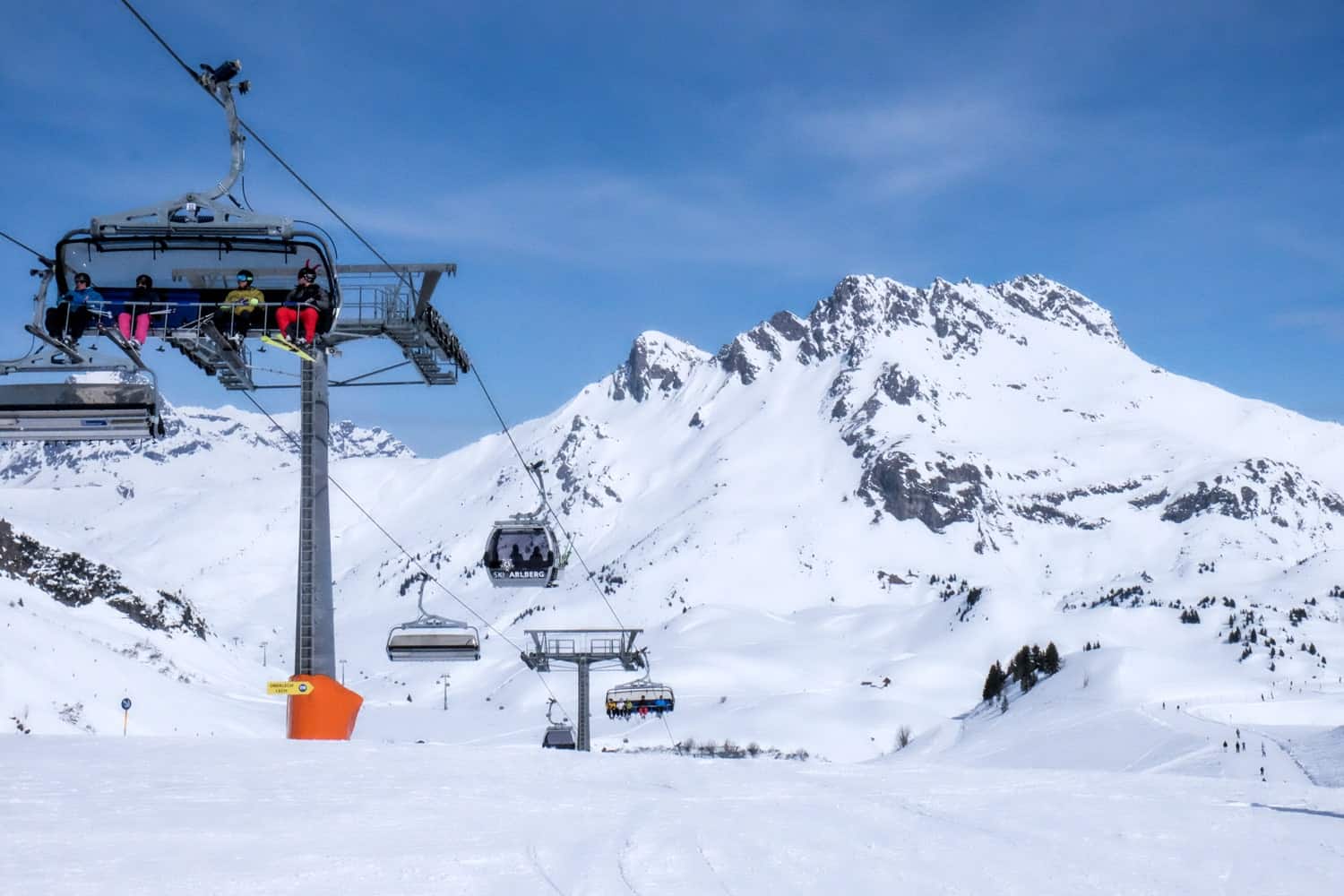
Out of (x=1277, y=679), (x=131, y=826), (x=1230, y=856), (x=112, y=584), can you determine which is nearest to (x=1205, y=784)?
(x=1230, y=856)

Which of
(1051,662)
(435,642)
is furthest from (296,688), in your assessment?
(1051,662)

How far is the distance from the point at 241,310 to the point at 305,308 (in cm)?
97

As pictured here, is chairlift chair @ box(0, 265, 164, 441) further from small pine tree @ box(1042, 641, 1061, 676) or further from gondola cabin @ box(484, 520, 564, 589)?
small pine tree @ box(1042, 641, 1061, 676)

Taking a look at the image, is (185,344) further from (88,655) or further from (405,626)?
(88,655)

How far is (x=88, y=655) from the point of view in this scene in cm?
6381

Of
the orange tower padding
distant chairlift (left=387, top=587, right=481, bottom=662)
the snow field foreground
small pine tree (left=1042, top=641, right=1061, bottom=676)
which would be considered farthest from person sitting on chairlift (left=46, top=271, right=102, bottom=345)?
small pine tree (left=1042, top=641, right=1061, bottom=676)

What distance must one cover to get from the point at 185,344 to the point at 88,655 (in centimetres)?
5204

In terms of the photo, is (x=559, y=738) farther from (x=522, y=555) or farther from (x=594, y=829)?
(x=594, y=829)

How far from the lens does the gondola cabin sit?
34344 millimetres

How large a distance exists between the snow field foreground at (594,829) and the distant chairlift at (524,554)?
11.1m

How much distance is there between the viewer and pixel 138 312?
18031 millimetres

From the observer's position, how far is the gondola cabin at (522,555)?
34344mm

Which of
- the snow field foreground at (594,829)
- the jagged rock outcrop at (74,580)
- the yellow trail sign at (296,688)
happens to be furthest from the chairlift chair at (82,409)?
the jagged rock outcrop at (74,580)

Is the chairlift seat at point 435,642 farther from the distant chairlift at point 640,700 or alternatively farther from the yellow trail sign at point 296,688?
the distant chairlift at point 640,700
